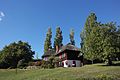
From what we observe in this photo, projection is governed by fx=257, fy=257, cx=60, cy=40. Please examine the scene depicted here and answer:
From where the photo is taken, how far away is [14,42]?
316ft

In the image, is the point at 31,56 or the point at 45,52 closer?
the point at 31,56

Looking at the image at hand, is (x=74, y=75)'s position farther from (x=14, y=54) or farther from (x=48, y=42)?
(x=48, y=42)

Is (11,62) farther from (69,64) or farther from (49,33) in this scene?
(49,33)

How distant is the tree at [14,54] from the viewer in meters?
89.2

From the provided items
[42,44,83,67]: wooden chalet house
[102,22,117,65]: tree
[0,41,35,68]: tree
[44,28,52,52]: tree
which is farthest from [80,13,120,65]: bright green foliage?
[44,28,52,52]: tree

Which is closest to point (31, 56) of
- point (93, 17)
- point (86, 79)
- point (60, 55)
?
point (60, 55)

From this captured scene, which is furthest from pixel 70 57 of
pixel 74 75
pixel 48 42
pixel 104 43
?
pixel 74 75

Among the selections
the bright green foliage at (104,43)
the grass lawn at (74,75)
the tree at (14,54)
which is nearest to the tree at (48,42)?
the tree at (14,54)

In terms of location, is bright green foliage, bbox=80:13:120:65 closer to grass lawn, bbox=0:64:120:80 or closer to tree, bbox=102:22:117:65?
tree, bbox=102:22:117:65

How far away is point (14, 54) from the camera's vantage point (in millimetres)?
91438

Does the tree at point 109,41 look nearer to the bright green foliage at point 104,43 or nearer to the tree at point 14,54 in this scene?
Result: the bright green foliage at point 104,43

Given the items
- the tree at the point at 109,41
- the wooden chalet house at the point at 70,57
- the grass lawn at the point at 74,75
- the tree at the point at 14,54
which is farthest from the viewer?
the tree at the point at 14,54

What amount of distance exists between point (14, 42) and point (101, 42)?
131 feet

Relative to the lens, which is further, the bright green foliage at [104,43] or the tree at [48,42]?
the tree at [48,42]
